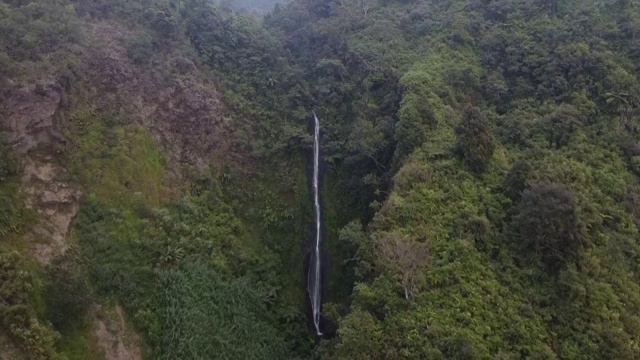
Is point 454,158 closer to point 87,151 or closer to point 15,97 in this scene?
point 87,151

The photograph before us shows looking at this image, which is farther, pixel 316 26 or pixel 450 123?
pixel 316 26

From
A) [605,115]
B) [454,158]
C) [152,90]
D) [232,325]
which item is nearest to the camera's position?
[232,325]

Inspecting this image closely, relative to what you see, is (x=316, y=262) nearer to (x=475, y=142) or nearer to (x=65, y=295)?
(x=475, y=142)

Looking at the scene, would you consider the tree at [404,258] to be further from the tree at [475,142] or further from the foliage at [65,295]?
the foliage at [65,295]

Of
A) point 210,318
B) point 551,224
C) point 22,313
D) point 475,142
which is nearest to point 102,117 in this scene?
point 22,313

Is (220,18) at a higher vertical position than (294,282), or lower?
higher

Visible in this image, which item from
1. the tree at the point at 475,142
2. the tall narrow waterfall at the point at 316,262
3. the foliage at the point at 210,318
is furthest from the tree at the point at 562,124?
the foliage at the point at 210,318

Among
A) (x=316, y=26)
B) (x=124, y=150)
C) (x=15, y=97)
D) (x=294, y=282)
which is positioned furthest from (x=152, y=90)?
(x=316, y=26)
